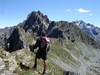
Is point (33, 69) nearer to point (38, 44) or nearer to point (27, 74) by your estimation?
point (27, 74)

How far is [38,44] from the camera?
2959 centimetres

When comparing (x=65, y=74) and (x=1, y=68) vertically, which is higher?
(x=1, y=68)

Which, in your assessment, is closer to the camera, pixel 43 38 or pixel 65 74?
pixel 43 38

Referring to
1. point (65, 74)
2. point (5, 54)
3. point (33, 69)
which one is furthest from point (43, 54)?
point (65, 74)

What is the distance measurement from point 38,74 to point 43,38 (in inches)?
241

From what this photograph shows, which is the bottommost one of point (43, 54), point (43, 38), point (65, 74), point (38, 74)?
point (65, 74)

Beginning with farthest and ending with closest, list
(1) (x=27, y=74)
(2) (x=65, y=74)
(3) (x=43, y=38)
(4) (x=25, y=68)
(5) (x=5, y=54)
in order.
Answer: (2) (x=65, y=74) < (5) (x=5, y=54) < (4) (x=25, y=68) < (1) (x=27, y=74) < (3) (x=43, y=38)

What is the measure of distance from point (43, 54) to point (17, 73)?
6.15 meters

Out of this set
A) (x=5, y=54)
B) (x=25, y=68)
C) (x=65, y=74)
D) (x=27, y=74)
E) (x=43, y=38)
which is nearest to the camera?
(x=43, y=38)

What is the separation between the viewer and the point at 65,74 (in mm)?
117500

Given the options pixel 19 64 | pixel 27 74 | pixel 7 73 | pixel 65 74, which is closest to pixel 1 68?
pixel 7 73

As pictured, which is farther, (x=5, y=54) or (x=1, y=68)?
(x=5, y=54)

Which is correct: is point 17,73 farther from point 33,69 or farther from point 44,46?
point 44,46

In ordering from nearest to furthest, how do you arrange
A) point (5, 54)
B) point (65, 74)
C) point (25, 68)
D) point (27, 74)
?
point (27, 74) → point (25, 68) → point (5, 54) → point (65, 74)
